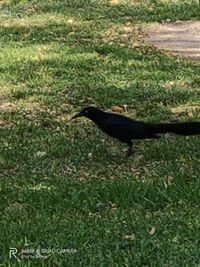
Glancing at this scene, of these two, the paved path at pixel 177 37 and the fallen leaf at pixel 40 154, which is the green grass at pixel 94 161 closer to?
the fallen leaf at pixel 40 154

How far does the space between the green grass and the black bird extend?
0.26 meters

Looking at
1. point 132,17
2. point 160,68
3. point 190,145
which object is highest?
point 190,145

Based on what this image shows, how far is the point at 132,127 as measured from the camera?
17.5ft

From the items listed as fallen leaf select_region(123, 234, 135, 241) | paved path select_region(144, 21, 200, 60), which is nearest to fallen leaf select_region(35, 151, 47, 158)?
fallen leaf select_region(123, 234, 135, 241)

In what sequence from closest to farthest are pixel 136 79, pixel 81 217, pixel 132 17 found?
pixel 81 217, pixel 136 79, pixel 132 17

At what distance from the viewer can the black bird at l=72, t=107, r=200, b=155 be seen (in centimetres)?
508

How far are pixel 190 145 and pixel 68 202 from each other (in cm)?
145

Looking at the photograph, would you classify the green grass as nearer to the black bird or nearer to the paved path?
the black bird

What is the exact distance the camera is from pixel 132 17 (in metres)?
14.4

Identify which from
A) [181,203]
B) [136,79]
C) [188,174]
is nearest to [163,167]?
[188,174]

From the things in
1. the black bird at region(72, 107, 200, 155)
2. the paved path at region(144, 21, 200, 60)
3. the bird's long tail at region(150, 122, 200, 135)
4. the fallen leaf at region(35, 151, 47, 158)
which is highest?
the bird's long tail at region(150, 122, 200, 135)

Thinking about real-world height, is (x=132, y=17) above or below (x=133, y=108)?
below

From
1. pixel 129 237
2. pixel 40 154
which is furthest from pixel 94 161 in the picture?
pixel 129 237

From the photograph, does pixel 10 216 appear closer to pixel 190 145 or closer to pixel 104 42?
pixel 190 145
